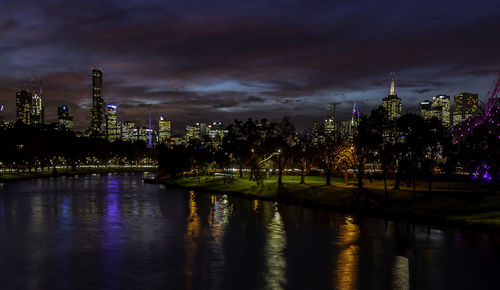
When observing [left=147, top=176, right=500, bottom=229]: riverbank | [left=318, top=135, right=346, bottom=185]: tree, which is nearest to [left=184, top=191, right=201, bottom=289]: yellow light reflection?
[left=147, top=176, right=500, bottom=229]: riverbank

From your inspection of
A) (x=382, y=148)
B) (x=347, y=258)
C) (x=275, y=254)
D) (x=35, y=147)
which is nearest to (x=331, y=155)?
(x=382, y=148)

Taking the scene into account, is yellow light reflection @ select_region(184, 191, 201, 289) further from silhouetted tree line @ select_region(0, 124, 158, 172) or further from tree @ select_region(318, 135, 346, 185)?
silhouetted tree line @ select_region(0, 124, 158, 172)

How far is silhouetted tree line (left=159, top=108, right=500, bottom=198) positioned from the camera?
43156 mm

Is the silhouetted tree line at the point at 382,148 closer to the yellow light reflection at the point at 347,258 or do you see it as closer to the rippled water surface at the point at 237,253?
the rippled water surface at the point at 237,253

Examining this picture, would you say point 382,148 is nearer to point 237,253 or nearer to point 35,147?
point 237,253

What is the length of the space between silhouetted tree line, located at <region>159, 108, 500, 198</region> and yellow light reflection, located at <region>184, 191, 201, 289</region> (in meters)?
18.9

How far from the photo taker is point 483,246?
29266mm

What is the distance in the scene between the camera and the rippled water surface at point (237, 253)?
2117cm

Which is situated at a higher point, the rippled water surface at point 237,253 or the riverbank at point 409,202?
the riverbank at point 409,202

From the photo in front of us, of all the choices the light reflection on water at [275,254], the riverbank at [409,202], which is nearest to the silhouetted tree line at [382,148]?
the riverbank at [409,202]

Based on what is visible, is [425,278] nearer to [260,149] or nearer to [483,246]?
[483,246]

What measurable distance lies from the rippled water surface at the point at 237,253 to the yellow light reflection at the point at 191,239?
2.4 inches

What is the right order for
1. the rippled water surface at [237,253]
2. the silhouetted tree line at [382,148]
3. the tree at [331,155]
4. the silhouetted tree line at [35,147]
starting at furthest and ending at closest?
the silhouetted tree line at [35,147] → the tree at [331,155] → the silhouetted tree line at [382,148] → the rippled water surface at [237,253]

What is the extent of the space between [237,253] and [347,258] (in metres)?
6.48
